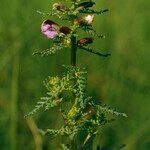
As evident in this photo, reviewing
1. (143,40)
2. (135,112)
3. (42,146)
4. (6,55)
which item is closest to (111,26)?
(143,40)

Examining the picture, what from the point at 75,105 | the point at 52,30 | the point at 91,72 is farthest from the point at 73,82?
the point at 91,72

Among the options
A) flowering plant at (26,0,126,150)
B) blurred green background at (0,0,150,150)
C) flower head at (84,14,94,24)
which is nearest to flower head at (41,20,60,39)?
flowering plant at (26,0,126,150)

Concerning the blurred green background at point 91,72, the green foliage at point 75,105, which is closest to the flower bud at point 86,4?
the green foliage at point 75,105

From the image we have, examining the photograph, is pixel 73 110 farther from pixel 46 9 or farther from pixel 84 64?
pixel 46 9

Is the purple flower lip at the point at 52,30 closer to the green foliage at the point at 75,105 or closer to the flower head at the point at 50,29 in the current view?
the flower head at the point at 50,29

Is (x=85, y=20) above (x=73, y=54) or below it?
above

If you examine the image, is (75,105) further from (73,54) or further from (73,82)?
(73,54)

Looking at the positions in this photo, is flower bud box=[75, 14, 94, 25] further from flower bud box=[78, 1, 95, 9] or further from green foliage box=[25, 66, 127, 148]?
green foliage box=[25, 66, 127, 148]
